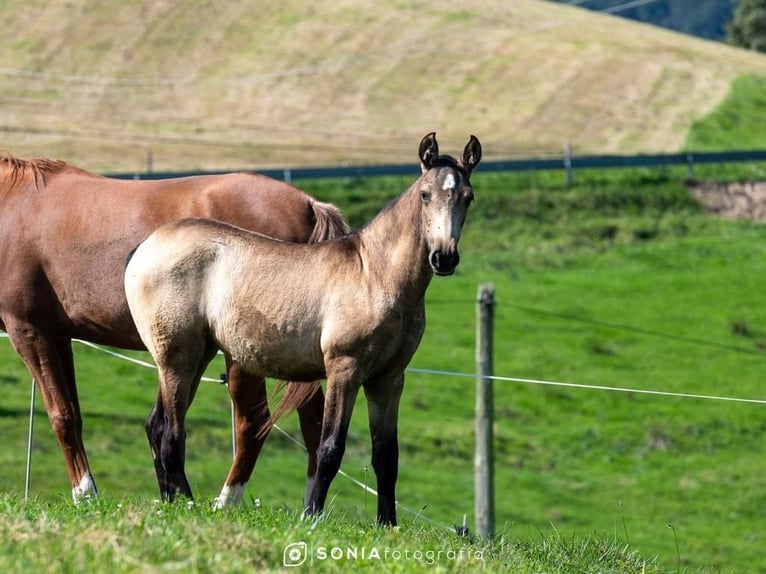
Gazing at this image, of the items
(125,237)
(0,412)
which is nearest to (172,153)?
(0,412)

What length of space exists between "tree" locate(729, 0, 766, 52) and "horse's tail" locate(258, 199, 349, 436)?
78860 mm

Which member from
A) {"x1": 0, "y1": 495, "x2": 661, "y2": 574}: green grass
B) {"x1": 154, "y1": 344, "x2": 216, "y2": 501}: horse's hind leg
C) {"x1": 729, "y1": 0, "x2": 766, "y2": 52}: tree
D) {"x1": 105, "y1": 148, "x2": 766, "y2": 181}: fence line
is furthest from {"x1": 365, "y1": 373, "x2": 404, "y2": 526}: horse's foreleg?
{"x1": 729, "y1": 0, "x2": 766, "y2": 52}: tree

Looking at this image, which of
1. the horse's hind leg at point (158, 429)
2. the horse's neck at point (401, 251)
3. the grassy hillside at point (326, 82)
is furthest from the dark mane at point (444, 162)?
the grassy hillside at point (326, 82)

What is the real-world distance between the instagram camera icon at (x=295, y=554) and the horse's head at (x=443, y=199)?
Answer: 1800 millimetres

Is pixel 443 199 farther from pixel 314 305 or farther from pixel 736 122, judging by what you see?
pixel 736 122

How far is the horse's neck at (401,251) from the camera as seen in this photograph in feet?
25.1

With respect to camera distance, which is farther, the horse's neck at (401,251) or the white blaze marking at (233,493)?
the white blaze marking at (233,493)

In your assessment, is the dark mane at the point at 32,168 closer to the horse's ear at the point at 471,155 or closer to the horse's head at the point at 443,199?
the horse's head at the point at 443,199

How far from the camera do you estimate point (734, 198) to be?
42.4 metres

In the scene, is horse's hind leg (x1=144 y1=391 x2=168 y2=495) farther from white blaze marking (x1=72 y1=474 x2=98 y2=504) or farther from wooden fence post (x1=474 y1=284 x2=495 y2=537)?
wooden fence post (x1=474 y1=284 x2=495 y2=537)

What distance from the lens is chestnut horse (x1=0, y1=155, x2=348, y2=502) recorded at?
8.98 meters

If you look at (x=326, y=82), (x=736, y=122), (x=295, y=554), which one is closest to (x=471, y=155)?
(x=295, y=554)

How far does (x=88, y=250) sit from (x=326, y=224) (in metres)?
1.65

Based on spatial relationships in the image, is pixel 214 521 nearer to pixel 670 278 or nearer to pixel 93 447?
pixel 93 447
